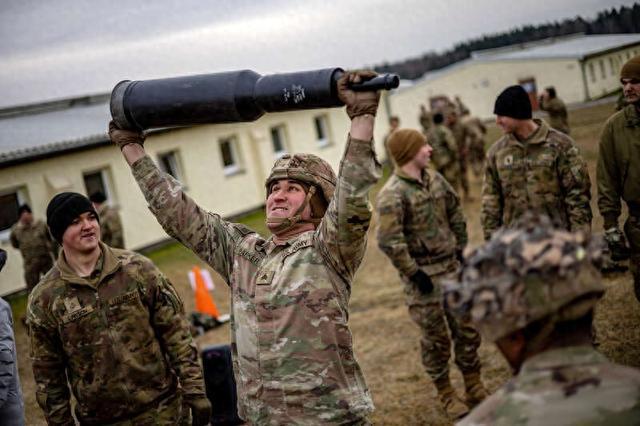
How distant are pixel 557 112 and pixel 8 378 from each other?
42.1 feet

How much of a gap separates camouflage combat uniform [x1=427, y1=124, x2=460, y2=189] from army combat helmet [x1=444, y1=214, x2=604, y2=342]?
12.7m

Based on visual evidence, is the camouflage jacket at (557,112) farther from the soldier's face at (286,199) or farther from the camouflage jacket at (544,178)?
the soldier's face at (286,199)

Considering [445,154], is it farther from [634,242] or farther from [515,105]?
[634,242]

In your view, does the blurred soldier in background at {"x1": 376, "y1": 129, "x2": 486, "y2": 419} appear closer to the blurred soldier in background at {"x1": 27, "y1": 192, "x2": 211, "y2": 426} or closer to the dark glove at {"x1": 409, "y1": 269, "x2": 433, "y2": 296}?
Answer: the dark glove at {"x1": 409, "y1": 269, "x2": 433, "y2": 296}

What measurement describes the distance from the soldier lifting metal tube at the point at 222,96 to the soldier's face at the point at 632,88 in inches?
121

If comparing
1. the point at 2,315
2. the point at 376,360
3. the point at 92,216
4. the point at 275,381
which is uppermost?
the point at 92,216

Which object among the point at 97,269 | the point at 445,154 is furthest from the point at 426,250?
the point at 445,154

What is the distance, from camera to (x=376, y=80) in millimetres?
2559

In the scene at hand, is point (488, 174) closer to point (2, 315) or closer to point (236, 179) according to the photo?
point (2, 315)

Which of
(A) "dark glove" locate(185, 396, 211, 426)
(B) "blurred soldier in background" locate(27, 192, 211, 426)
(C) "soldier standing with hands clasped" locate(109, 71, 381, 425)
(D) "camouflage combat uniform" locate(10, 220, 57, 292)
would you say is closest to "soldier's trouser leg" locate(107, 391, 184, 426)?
(B) "blurred soldier in background" locate(27, 192, 211, 426)

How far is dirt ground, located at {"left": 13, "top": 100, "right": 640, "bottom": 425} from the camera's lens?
19.9ft

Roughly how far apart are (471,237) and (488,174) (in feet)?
23.5

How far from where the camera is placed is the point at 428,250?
5.75 m

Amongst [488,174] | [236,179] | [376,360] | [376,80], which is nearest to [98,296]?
[376,80]
